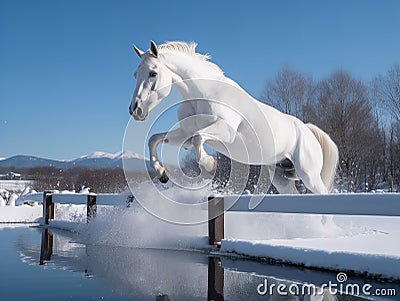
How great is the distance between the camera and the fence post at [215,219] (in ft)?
19.1

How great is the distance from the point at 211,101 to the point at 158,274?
194cm

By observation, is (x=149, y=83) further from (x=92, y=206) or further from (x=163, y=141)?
(x=92, y=206)

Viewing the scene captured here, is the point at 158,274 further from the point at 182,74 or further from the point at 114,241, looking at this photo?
the point at 114,241

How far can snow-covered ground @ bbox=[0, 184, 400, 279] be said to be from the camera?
412 cm

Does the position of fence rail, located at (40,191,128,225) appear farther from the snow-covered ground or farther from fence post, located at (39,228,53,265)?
fence post, located at (39,228,53,265)

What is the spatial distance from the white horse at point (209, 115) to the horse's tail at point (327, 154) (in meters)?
0.71

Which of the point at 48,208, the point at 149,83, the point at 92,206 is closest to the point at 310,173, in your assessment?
the point at 149,83

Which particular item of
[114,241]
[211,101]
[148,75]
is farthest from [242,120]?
[114,241]

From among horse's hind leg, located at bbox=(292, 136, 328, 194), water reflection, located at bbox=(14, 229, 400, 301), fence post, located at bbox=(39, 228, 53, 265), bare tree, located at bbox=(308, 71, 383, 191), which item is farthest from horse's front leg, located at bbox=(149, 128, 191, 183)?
bare tree, located at bbox=(308, 71, 383, 191)

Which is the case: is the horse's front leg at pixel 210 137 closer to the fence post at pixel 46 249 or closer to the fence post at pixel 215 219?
the fence post at pixel 215 219

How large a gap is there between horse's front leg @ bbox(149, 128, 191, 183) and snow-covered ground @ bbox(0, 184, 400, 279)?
1.35 meters

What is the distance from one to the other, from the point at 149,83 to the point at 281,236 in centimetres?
311

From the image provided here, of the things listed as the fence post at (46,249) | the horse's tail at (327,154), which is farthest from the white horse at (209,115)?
the fence post at (46,249)

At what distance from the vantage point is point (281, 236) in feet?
21.0
